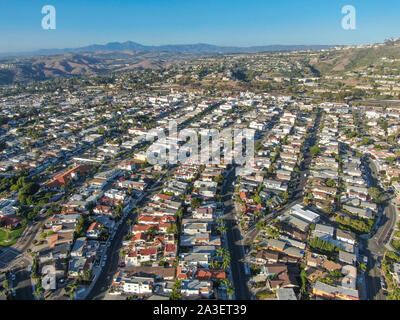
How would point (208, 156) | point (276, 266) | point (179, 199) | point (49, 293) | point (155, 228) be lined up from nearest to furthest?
point (49, 293) → point (276, 266) → point (155, 228) → point (179, 199) → point (208, 156)

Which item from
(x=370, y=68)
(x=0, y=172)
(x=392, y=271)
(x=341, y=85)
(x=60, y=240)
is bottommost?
(x=392, y=271)

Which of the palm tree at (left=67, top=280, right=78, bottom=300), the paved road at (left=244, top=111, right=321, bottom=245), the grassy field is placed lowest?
the palm tree at (left=67, top=280, right=78, bottom=300)

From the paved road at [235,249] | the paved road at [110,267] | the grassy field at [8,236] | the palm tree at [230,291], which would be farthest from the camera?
the grassy field at [8,236]

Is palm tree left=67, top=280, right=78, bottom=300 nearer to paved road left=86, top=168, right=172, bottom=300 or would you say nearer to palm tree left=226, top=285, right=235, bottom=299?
paved road left=86, top=168, right=172, bottom=300

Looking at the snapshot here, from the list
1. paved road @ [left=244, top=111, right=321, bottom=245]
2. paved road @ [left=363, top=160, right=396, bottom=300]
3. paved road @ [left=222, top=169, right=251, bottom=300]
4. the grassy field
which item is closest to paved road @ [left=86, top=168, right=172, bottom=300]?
the grassy field

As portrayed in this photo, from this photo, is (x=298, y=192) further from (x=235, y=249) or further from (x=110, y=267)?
(x=110, y=267)

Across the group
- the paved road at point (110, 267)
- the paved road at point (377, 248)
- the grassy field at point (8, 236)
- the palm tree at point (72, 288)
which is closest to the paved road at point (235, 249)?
the paved road at point (377, 248)

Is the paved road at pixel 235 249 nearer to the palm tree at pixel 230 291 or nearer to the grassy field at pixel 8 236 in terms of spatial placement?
the palm tree at pixel 230 291
